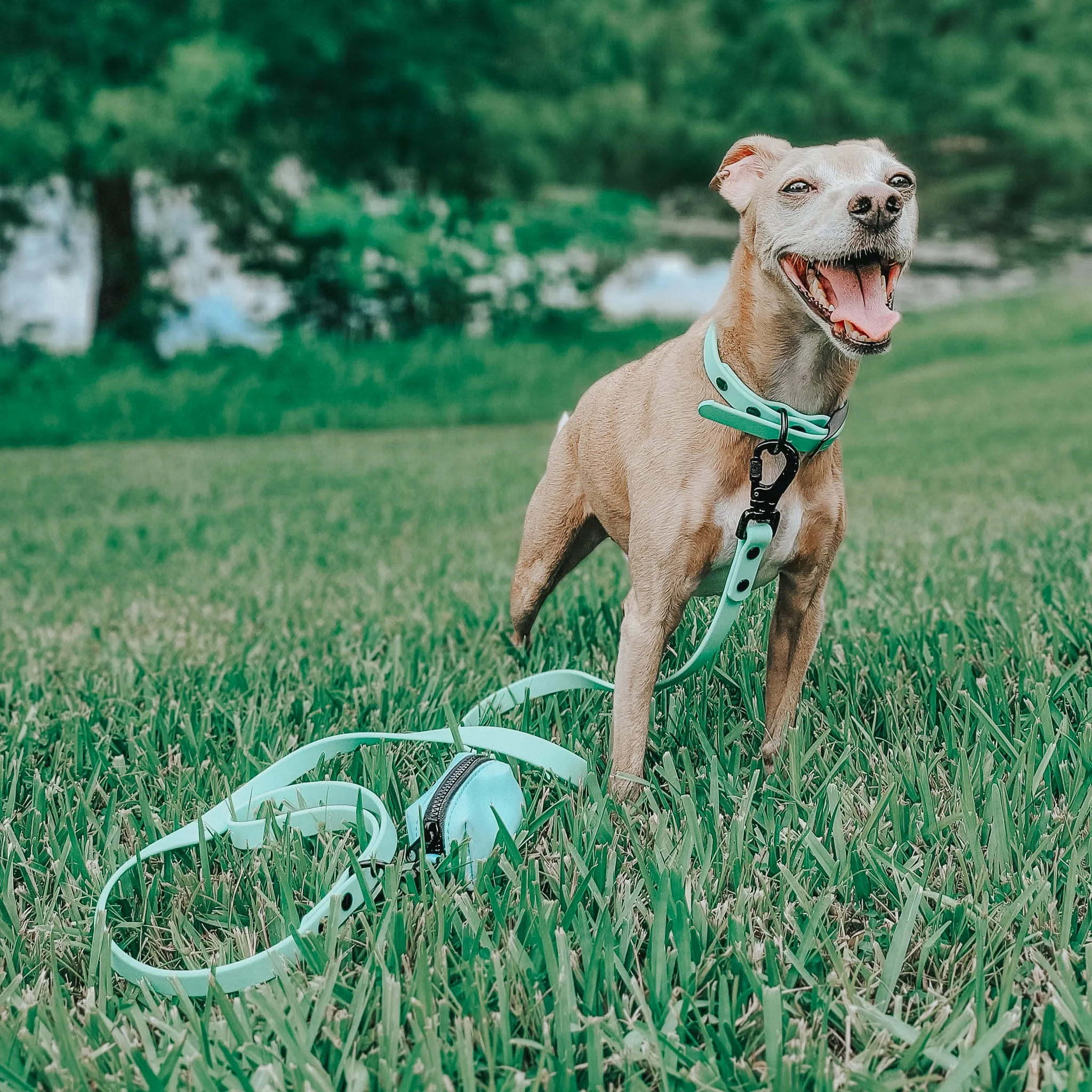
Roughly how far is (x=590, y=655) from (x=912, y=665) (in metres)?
0.91

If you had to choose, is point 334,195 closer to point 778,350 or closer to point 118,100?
point 118,100

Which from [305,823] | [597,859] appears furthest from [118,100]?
[597,859]

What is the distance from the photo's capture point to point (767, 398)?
2.16 meters

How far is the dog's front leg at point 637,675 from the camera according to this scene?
2246 mm

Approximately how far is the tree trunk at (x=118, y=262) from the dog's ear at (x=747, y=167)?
14256mm

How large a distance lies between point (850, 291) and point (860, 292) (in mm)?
18

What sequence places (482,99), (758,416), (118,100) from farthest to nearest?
1. (482,99)
2. (118,100)
3. (758,416)

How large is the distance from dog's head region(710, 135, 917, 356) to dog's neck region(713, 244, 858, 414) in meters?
0.05

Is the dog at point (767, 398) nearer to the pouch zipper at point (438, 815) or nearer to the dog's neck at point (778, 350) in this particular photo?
the dog's neck at point (778, 350)

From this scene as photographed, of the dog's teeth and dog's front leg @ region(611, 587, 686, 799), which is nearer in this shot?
the dog's teeth

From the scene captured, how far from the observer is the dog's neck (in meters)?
2.11

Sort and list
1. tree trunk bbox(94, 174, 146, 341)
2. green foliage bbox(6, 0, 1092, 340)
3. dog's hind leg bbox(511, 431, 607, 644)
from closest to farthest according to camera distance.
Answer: dog's hind leg bbox(511, 431, 607, 644) → green foliage bbox(6, 0, 1092, 340) → tree trunk bbox(94, 174, 146, 341)

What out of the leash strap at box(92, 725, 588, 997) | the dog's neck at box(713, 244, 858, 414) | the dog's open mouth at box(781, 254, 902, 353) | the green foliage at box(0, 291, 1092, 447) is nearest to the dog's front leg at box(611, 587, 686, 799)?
the leash strap at box(92, 725, 588, 997)

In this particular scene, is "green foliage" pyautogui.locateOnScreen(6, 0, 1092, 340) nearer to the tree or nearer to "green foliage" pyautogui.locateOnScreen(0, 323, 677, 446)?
the tree
